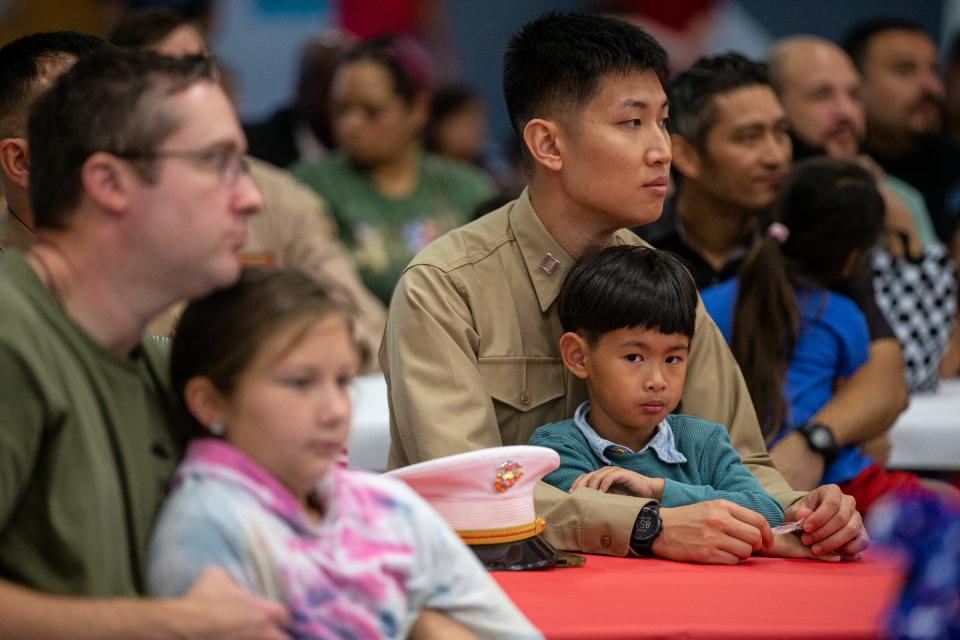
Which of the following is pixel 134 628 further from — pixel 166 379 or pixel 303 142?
pixel 303 142

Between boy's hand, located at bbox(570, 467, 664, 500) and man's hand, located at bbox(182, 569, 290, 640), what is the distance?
2.75 feet

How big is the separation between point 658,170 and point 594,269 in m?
0.26

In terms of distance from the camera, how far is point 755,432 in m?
2.53

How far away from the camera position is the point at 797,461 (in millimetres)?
2912

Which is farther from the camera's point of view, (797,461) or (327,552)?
(797,461)

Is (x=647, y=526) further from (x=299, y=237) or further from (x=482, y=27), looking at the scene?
(x=482, y=27)

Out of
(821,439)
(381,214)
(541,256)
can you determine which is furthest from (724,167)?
(381,214)

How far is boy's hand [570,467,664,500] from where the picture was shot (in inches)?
87.1

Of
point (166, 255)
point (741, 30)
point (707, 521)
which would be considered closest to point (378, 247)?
point (707, 521)

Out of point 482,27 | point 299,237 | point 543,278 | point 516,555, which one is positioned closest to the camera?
point 516,555

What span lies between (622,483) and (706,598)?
15.0 inches

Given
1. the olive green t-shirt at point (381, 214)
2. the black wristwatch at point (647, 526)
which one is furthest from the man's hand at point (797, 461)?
the olive green t-shirt at point (381, 214)

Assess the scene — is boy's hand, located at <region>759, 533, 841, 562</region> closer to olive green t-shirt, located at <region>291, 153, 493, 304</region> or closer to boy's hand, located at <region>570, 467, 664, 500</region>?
boy's hand, located at <region>570, 467, 664, 500</region>

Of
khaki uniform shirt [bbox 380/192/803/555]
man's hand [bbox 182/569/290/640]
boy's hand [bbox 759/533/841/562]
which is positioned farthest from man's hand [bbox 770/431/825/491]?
man's hand [bbox 182/569/290/640]
